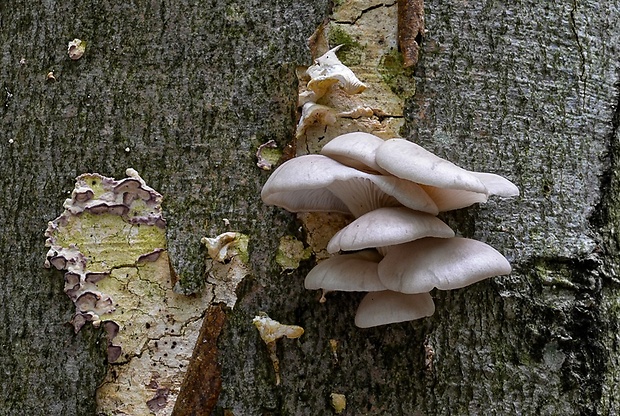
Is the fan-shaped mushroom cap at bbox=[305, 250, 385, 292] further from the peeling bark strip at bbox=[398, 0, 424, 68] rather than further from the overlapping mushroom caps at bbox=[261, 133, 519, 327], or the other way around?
the peeling bark strip at bbox=[398, 0, 424, 68]

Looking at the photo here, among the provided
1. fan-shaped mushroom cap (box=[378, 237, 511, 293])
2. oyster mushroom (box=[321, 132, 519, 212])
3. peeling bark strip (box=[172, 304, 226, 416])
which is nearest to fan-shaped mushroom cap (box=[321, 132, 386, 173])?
oyster mushroom (box=[321, 132, 519, 212])

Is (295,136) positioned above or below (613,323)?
above

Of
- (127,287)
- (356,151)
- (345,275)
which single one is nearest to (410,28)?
(356,151)

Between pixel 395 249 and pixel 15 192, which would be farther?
pixel 15 192

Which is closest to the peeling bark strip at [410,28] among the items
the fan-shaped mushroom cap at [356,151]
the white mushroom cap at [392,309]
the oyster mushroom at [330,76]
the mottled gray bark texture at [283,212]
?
the mottled gray bark texture at [283,212]

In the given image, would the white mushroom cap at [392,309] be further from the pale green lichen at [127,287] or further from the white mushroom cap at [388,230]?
the pale green lichen at [127,287]

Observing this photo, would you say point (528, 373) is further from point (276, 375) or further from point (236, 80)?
point (236, 80)

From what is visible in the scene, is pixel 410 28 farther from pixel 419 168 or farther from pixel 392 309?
pixel 392 309

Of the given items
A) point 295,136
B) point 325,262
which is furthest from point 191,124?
point 325,262
